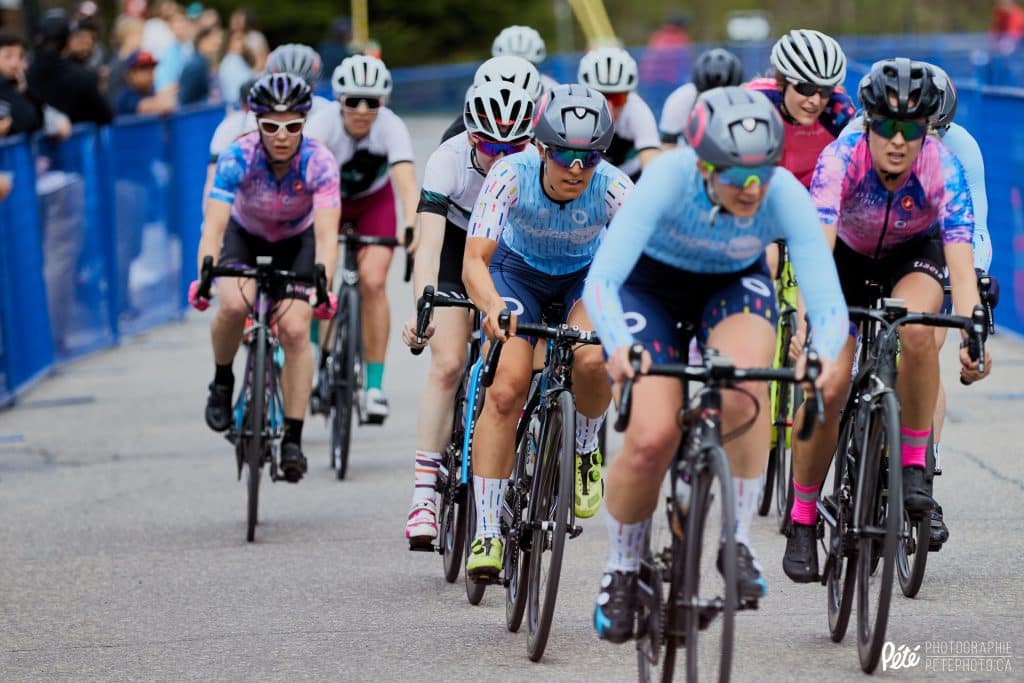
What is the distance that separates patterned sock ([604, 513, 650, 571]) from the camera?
5895mm

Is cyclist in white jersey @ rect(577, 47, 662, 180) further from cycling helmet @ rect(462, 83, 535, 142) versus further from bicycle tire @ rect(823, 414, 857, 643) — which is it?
bicycle tire @ rect(823, 414, 857, 643)

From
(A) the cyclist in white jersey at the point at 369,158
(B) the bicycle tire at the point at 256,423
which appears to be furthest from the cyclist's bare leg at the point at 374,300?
(B) the bicycle tire at the point at 256,423

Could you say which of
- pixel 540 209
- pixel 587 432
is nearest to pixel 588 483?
pixel 587 432

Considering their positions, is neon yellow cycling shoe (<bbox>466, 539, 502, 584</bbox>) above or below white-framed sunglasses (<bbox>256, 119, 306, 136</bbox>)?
below

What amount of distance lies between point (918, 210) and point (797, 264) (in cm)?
135

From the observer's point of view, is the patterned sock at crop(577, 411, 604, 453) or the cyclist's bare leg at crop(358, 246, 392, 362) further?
the cyclist's bare leg at crop(358, 246, 392, 362)

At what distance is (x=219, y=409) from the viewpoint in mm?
9734

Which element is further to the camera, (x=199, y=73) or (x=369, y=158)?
(x=199, y=73)

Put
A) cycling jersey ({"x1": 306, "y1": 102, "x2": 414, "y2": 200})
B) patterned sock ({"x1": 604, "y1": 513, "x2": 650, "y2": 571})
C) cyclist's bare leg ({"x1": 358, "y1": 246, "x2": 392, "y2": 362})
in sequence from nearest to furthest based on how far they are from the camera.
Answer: patterned sock ({"x1": 604, "y1": 513, "x2": 650, "y2": 571}), cycling jersey ({"x1": 306, "y1": 102, "x2": 414, "y2": 200}), cyclist's bare leg ({"x1": 358, "y1": 246, "x2": 392, "y2": 362})

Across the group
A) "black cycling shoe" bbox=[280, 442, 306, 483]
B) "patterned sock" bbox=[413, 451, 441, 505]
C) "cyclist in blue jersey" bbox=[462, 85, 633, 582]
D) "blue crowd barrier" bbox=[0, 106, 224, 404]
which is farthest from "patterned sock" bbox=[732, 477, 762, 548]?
"blue crowd barrier" bbox=[0, 106, 224, 404]

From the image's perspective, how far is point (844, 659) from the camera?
641 centimetres

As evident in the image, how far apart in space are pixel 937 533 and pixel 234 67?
1782cm

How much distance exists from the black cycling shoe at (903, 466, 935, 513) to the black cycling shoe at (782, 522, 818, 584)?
0.37 m

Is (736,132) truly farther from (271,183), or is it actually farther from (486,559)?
(271,183)
